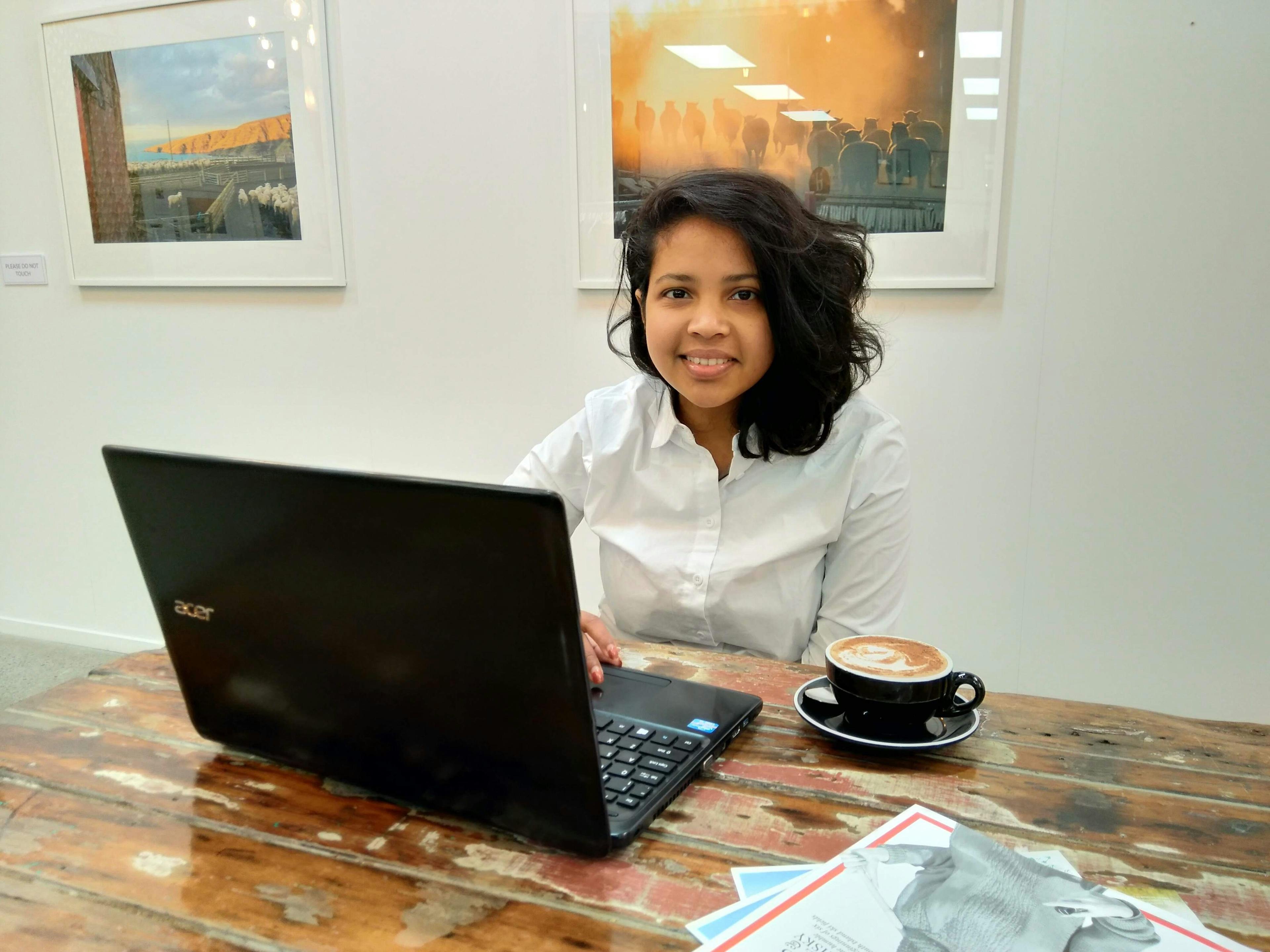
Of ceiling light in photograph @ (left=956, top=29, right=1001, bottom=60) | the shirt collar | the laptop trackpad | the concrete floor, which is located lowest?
the concrete floor

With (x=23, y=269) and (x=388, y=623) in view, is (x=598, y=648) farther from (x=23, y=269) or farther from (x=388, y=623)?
(x=23, y=269)

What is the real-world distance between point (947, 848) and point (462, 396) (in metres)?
1.92

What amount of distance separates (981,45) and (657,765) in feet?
5.51

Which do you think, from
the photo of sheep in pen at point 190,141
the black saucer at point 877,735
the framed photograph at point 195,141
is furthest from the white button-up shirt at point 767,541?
the photo of sheep in pen at point 190,141

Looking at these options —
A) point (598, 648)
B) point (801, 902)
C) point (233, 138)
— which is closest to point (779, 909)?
point (801, 902)

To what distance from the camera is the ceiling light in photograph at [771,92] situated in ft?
6.25

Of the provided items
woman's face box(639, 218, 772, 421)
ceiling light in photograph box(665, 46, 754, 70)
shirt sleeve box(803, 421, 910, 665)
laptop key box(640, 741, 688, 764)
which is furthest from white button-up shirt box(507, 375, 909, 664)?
ceiling light in photograph box(665, 46, 754, 70)

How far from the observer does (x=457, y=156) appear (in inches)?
87.1

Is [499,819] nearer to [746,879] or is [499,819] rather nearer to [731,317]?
[746,879]

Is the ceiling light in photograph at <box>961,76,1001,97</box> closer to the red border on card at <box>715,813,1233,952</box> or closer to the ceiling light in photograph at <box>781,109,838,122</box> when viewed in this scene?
the ceiling light in photograph at <box>781,109,838,122</box>

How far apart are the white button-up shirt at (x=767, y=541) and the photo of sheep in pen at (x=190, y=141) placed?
5.22 ft

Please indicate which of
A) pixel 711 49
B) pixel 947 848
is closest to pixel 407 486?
pixel 947 848

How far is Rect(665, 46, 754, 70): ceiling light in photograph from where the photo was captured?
193 centimetres

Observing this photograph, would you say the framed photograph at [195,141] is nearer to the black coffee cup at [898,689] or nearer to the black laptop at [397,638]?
the black laptop at [397,638]
